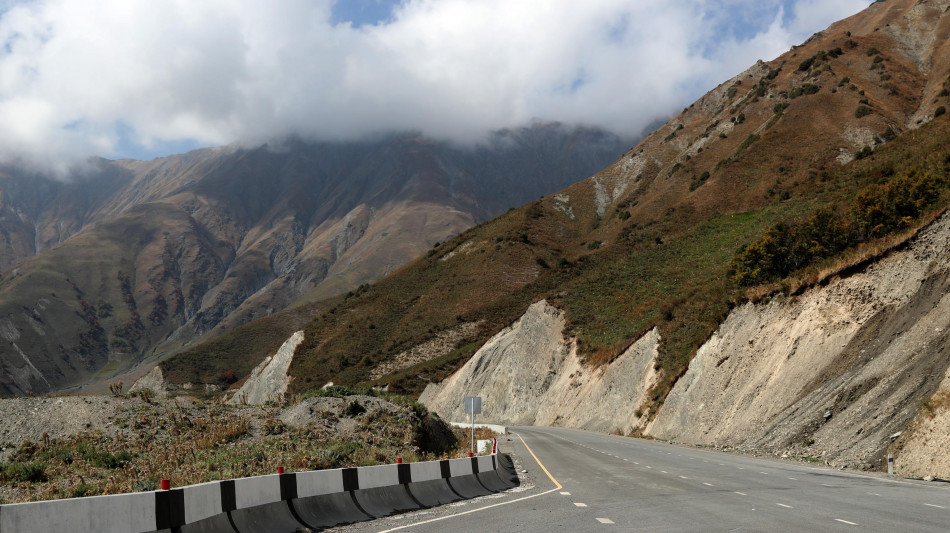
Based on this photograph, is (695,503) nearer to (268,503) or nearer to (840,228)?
(268,503)

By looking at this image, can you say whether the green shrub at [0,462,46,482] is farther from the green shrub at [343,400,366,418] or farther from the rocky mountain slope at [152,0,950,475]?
the rocky mountain slope at [152,0,950,475]

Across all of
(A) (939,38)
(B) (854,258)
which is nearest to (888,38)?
(A) (939,38)

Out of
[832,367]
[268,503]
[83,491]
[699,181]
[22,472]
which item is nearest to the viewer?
[268,503]

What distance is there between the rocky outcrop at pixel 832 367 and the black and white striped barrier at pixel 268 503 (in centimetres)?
1550

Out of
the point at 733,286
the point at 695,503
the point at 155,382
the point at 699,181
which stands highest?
the point at 699,181

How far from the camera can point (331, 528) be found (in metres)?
10.7

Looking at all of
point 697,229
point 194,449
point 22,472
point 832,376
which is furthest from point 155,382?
point 22,472

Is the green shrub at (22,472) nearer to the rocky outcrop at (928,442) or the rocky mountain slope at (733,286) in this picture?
the rocky outcrop at (928,442)

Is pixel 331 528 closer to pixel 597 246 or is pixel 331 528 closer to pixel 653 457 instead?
pixel 653 457

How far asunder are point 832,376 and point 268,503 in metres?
28.0

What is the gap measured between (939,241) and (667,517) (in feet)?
87.5

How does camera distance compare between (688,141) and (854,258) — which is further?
(688,141)

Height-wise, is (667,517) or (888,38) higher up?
(888,38)

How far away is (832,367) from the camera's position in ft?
103
